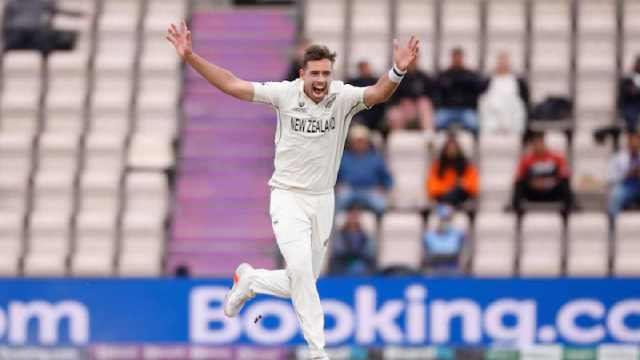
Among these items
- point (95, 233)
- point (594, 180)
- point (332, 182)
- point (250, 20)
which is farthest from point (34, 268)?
point (332, 182)

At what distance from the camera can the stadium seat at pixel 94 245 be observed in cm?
1711

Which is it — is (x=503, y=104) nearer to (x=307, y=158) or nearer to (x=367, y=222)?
(x=367, y=222)

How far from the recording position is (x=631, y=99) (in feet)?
57.6

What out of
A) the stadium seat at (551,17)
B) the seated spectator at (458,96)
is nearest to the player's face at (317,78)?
the seated spectator at (458,96)

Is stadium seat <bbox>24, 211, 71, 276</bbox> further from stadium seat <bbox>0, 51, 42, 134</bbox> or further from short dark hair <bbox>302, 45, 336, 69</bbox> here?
short dark hair <bbox>302, 45, 336, 69</bbox>

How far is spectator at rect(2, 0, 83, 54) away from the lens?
62.3 feet

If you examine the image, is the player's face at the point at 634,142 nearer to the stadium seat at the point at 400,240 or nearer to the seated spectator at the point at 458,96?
the seated spectator at the point at 458,96

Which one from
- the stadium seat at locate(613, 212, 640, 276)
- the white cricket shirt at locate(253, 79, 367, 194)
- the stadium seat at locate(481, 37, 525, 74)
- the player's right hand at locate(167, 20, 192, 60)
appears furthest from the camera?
the stadium seat at locate(481, 37, 525, 74)

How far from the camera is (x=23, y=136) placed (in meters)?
18.3

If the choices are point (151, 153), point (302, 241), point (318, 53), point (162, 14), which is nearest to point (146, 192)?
point (151, 153)

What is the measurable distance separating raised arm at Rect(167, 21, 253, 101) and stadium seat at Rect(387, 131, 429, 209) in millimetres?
6418

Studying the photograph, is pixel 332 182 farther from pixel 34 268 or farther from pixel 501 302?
pixel 34 268

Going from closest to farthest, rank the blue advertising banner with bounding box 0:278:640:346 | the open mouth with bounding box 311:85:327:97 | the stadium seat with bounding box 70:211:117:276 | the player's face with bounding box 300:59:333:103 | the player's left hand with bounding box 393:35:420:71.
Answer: the player's left hand with bounding box 393:35:420:71 → the player's face with bounding box 300:59:333:103 → the open mouth with bounding box 311:85:327:97 → the blue advertising banner with bounding box 0:278:640:346 → the stadium seat with bounding box 70:211:117:276

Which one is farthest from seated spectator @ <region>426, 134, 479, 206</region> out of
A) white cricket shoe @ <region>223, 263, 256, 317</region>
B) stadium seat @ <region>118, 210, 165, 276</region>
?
white cricket shoe @ <region>223, 263, 256, 317</region>
